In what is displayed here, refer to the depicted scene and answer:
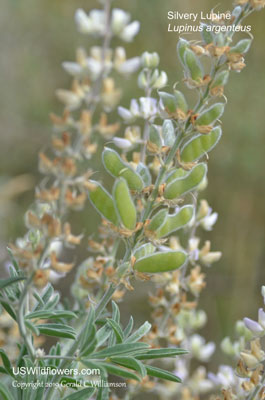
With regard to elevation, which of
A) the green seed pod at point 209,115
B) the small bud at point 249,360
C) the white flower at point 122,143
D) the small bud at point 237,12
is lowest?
the small bud at point 249,360

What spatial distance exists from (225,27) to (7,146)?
1797 mm

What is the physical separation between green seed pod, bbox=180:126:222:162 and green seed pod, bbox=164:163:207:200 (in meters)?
0.01

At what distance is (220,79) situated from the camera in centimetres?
38

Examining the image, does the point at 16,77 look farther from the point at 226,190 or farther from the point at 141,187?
the point at 141,187

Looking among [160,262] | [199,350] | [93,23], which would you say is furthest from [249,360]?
[93,23]

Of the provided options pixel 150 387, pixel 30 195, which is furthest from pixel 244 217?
pixel 150 387

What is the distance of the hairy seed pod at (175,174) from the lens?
40cm

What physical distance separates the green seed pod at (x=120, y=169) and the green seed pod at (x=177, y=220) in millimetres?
31

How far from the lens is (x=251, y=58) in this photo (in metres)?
2.03

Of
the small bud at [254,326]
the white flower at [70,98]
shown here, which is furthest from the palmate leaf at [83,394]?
the white flower at [70,98]

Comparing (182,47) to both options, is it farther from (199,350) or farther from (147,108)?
(199,350)

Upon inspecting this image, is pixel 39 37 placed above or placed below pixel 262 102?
above

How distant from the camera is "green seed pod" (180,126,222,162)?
1.29 feet

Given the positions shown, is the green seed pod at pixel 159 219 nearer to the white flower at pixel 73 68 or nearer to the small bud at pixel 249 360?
the small bud at pixel 249 360
